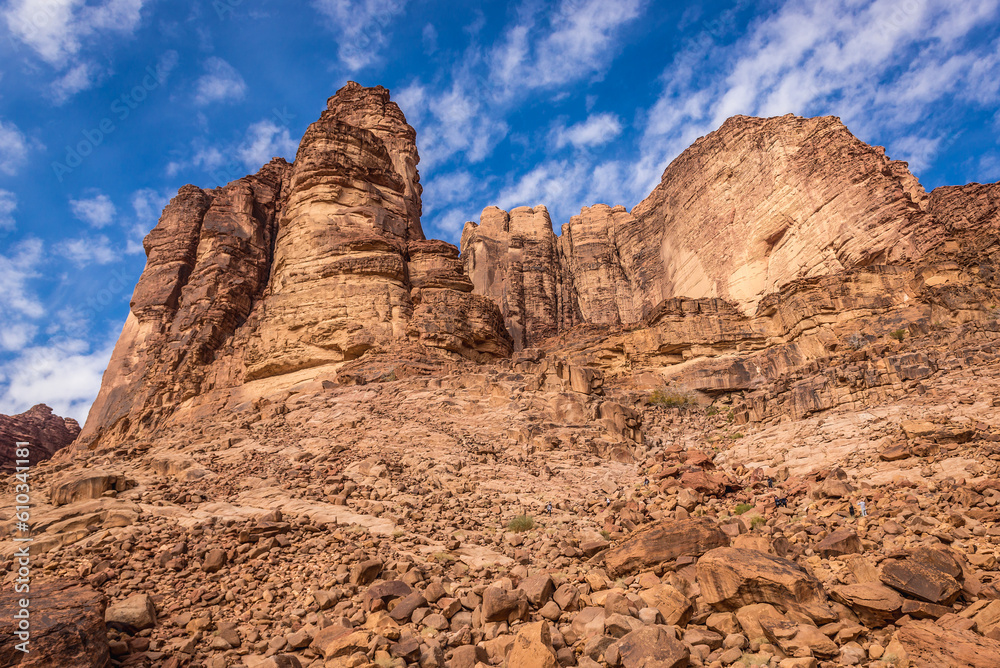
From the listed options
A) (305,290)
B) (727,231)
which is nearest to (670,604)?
(305,290)

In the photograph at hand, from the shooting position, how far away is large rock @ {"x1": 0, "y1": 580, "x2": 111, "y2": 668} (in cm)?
461

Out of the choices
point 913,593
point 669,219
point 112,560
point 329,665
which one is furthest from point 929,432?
point 669,219

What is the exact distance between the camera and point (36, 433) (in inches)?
2089

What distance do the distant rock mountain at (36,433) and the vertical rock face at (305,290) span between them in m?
18.9

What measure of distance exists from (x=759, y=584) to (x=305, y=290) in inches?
1032

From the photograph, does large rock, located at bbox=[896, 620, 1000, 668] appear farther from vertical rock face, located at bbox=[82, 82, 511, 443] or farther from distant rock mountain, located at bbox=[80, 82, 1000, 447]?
vertical rock face, located at bbox=[82, 82, 511, 443]

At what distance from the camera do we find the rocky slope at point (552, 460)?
5.63 m

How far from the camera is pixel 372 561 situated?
760cm

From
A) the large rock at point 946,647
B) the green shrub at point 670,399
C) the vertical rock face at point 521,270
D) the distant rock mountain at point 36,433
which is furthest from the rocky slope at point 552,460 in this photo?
the vertical rock face at point 521,270

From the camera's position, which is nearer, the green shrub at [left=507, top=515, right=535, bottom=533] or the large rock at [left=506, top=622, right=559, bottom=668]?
the large rock at [left=506, top=622, right=559, bottom=668]

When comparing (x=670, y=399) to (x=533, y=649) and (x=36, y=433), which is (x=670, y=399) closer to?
(x=533, y=649)

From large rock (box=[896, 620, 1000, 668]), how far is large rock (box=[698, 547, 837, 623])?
0.69 meters

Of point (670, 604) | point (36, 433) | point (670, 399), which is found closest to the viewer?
point (670, 604)

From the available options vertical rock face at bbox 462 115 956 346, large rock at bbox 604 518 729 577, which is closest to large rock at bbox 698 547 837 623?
large rock at bbox 604 518 729 577
